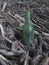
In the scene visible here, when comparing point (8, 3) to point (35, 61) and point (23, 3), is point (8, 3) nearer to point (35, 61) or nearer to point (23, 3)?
point (23, 3)

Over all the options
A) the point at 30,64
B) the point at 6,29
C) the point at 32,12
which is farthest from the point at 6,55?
the point at 32,12

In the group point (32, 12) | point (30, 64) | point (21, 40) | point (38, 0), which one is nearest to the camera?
point (30, 64)

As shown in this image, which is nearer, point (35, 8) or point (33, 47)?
point (33, 47)

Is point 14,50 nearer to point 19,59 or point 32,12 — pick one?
point 19,59

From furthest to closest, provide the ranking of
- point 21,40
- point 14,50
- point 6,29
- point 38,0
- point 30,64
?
point 38,0, point 6,29, point 21,40, point 14,50, point 30,64

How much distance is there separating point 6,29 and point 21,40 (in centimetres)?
90

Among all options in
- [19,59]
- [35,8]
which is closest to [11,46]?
[19,59]

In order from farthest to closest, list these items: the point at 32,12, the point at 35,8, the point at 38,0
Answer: the point at 38,0 < the point at 35,8 < the point at 32,12

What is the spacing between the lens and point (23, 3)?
404 inches

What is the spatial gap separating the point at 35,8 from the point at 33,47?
403 cm

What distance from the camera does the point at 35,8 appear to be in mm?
9711

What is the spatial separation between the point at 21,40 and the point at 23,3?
4.18m

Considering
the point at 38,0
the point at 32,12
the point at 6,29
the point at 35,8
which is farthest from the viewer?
the point at 38,0

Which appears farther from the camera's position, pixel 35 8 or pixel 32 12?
pixel 35 8
